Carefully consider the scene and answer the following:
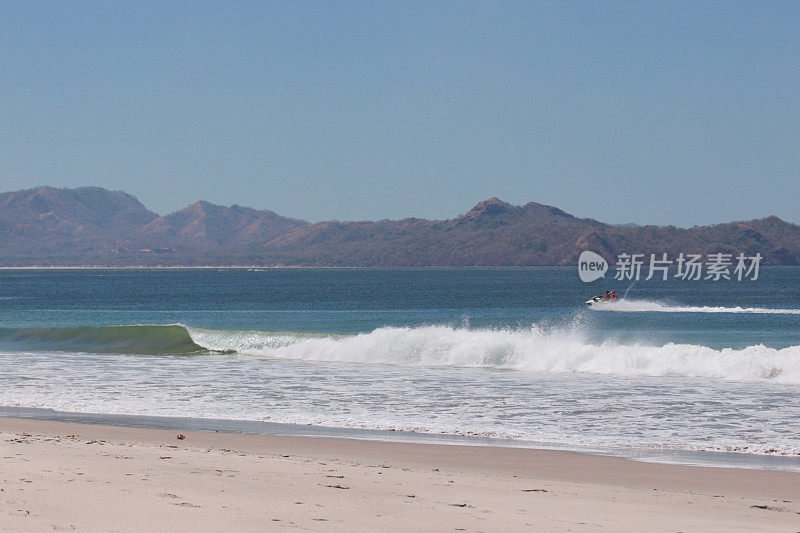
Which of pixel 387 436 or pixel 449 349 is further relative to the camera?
pixel 449 349

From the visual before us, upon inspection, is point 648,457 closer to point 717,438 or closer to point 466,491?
point 717,438

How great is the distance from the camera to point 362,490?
10008mm

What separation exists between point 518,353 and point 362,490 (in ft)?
70.3

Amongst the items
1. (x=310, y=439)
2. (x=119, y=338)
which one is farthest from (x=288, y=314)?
(x=310, y=439)

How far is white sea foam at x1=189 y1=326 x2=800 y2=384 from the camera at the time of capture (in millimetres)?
25734

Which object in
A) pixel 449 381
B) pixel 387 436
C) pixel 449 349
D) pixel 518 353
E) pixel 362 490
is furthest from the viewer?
pixel 449 349

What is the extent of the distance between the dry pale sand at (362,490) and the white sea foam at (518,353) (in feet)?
46.8

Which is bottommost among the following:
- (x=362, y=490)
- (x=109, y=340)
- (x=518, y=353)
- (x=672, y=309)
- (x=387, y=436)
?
(x=109, y=340)

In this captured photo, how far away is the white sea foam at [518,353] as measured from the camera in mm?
25734

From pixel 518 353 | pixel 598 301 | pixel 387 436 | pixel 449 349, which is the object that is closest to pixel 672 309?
pixel 598 301

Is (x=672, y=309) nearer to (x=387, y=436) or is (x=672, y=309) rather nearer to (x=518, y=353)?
(x=518, y=353)

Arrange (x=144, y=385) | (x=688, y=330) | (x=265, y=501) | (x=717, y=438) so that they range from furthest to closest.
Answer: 1. (x=688, y=330)
2. (x=144, y=385)
3. (x=717, y=438)
4. (x=265, y=501)

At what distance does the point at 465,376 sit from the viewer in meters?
26.8

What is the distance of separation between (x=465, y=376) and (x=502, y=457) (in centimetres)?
1353
